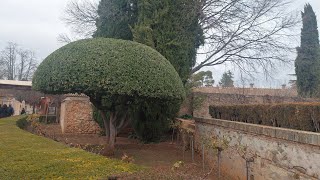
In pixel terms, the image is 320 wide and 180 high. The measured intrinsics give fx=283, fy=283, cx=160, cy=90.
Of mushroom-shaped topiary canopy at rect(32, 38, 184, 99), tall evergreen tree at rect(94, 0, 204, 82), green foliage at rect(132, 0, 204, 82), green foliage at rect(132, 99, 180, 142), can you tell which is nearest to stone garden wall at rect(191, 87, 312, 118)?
tall evergreen tree at rect(94, 0, 204, 82)

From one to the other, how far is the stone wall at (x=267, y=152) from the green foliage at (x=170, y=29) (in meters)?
4.20

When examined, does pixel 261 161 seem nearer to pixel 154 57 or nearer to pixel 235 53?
pixel 154 57

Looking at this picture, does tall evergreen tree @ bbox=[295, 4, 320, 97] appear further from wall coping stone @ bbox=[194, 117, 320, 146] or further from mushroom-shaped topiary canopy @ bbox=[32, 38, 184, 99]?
wall coping stone @ bbox=[194, 117, 320, 146]

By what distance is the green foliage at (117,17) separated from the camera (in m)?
12.9

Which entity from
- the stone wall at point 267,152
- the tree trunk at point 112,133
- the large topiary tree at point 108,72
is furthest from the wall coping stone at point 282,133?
the tree trunk at point 112,133

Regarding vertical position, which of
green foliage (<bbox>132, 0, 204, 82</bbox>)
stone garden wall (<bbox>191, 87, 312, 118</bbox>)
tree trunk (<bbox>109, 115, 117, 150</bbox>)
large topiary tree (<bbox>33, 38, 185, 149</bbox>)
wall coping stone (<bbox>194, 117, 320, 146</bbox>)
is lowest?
tree trunk (<bbox>109, 115, 117, 150</bbox>)

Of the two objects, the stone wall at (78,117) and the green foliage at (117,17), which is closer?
the green foliage at (117,17)

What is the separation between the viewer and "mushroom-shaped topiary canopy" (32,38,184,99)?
731 cm

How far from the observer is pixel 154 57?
26.6 ft

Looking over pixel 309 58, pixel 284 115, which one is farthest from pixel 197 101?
pixel 284 115

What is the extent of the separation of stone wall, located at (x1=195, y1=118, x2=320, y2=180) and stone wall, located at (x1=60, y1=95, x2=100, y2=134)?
8199mm

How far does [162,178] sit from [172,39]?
Result: 9.05 metres

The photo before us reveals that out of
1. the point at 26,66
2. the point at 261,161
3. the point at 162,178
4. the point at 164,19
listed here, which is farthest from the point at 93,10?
the point at 26,66

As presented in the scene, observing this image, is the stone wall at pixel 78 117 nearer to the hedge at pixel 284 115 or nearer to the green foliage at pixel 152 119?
the green foliage at pixel 152 119
